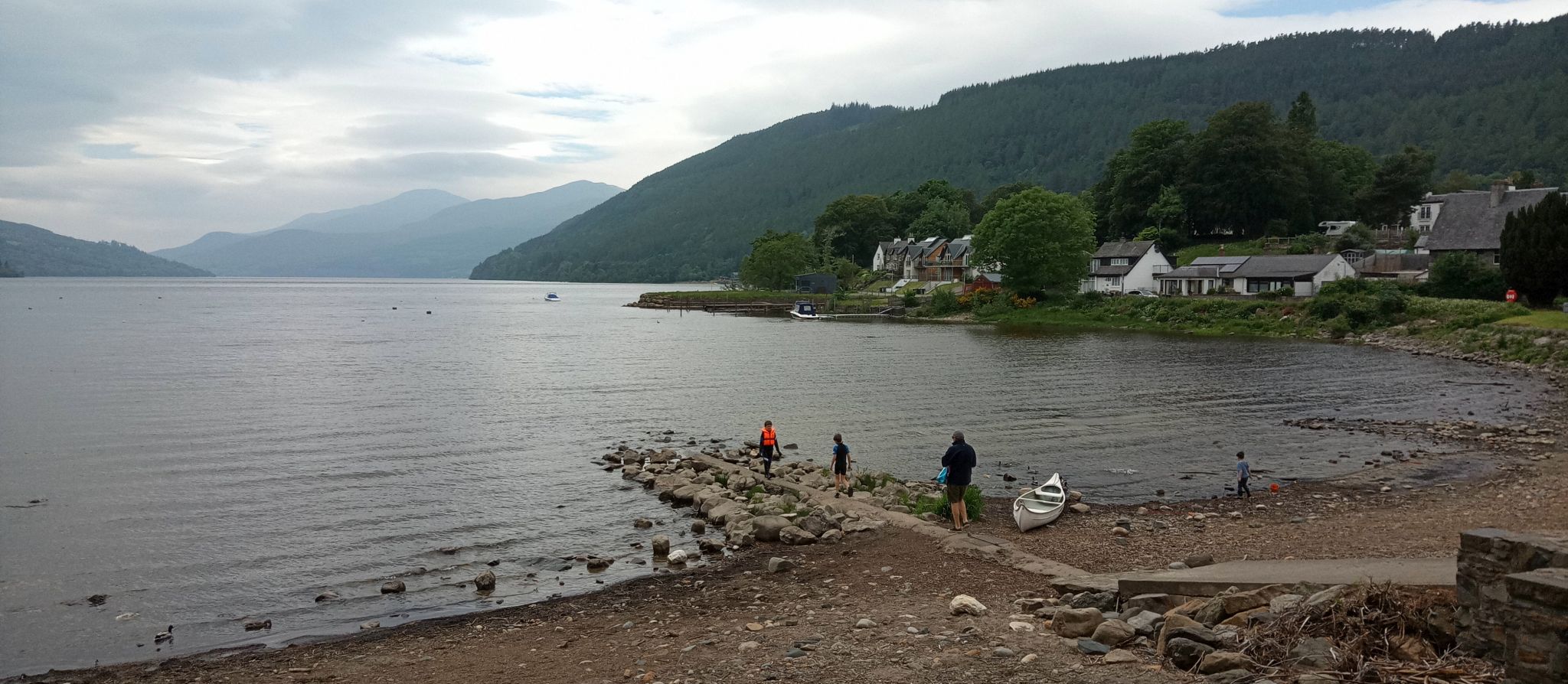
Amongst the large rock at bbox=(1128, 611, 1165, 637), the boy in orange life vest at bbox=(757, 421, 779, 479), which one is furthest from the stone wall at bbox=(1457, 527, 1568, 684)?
the boy in orange life vest at bbox=(757, 421, 779, 479)

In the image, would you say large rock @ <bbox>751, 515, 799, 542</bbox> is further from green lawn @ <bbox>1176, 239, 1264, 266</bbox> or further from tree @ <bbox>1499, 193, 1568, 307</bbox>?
green lawn @ <bbox>1176, 239, 1264, 266</bbox>

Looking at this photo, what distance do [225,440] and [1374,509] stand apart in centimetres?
3968

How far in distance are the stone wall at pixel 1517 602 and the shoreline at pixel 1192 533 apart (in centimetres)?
751

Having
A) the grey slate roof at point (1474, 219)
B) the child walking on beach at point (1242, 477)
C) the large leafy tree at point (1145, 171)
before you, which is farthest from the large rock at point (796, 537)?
the large leafy tree at point (1145, 171)

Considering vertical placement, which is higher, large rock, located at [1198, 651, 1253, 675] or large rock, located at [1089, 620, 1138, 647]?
large rock, located at [1198, 651, 1253, 675]

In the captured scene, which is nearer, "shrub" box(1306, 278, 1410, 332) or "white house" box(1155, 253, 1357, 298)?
"shrub" box(1306, 278, 1410, 332)

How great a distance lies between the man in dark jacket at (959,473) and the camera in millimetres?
20734

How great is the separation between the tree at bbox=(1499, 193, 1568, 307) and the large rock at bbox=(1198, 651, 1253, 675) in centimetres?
6947

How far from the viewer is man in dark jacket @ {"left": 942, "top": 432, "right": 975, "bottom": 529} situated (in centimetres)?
2073

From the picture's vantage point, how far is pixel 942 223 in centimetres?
17212

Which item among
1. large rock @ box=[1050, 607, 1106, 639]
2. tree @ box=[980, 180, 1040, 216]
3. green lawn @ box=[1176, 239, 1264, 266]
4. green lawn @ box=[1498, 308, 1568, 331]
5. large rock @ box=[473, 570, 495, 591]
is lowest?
large rock @ box=[473, 570, 495, 591]

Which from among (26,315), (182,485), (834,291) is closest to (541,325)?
(834,291)

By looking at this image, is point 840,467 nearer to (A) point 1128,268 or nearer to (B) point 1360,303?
(B) point 1360,303

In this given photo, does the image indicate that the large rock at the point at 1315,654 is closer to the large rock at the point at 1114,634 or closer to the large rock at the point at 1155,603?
the large rock at the point at 1114,634
